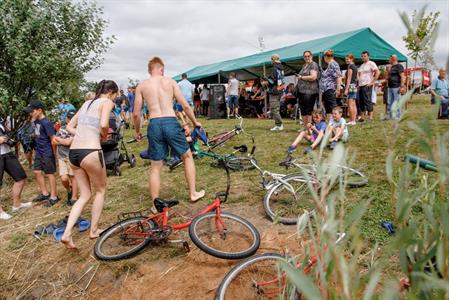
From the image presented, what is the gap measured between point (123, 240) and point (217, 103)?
13251 mm

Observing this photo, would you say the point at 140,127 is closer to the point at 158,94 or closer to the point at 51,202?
the point at 158,94

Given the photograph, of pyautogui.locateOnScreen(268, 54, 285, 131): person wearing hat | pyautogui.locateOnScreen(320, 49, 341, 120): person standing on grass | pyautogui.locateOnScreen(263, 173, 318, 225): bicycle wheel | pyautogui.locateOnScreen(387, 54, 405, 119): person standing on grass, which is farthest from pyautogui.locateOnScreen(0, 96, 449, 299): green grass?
pyautogui.locateOnScreen(268, 54, 285, 131): person wearing hat

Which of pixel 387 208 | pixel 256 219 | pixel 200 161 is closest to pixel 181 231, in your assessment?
pixel 256 219

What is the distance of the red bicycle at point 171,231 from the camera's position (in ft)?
11.4

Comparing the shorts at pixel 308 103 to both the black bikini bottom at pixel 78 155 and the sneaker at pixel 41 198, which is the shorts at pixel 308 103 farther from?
the sneaker at pixel 41 198

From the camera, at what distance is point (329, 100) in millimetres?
7477

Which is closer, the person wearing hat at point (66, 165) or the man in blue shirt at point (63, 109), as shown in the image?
the person wearing hat at point (66, 165)

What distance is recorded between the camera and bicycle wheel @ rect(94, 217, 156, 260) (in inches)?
141

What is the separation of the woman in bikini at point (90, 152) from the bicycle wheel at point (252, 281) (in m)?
2.00

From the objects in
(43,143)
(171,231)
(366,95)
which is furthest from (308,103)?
(43,143)

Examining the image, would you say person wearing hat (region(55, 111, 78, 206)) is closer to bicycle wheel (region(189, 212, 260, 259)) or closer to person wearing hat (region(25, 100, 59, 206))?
person wearing hat (region(25, 100, 59, 206))

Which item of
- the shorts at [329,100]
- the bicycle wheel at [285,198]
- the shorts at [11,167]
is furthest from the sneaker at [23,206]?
the shorts at [329,100]

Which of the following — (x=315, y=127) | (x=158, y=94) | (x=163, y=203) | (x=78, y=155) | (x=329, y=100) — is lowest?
(x=163, y=203)

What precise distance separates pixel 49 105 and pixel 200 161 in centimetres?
376
